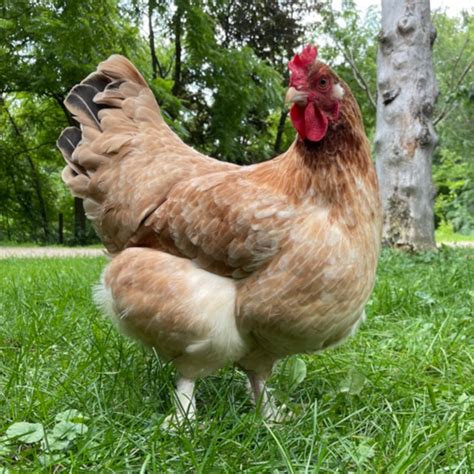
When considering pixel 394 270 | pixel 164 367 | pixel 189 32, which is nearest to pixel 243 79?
pixel 189 32

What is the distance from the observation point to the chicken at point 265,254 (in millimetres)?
1814

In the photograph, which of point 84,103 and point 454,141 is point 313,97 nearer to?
point 84,103

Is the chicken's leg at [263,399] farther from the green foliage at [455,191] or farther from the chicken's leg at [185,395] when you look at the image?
the green foliage at [455,191]

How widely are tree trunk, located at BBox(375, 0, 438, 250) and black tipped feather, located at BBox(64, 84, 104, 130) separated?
5.56 meters

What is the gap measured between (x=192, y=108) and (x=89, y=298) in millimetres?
12162

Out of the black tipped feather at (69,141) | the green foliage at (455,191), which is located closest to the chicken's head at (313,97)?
the black tipped feather at (69,141)

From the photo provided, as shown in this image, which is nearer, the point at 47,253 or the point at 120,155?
the point at 120,155

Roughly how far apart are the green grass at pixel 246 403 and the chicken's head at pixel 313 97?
987 millimetres

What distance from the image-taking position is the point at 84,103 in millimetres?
2848

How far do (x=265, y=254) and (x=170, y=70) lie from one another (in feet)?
50.4

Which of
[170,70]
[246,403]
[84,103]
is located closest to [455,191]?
[170,70]

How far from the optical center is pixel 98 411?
1913 millimetres

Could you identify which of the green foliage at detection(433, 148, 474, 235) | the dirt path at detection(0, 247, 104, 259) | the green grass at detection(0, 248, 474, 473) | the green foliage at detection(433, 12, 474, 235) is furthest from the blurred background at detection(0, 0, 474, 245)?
the green foliage at detection(433, 148, 474, 235)

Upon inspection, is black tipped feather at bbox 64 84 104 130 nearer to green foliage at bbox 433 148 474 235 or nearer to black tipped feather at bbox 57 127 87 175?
black tipped feather at bbox 57 127 87 175
